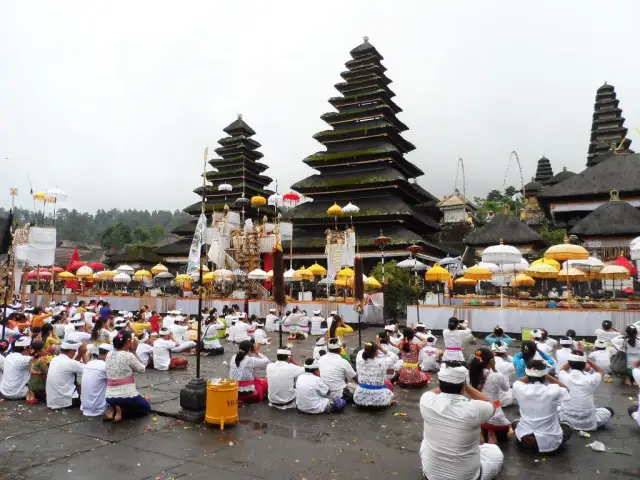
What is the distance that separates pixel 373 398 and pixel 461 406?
3.90 metres

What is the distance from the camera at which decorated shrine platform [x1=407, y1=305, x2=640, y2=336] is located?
1748 cm

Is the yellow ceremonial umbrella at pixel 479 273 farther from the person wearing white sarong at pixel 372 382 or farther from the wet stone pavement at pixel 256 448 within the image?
the person wearing white sarong at pixel 372 382

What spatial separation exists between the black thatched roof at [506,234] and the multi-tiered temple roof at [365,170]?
3588 millimetres

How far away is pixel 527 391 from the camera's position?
6.36 metres

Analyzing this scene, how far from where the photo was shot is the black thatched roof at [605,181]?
30.9 m

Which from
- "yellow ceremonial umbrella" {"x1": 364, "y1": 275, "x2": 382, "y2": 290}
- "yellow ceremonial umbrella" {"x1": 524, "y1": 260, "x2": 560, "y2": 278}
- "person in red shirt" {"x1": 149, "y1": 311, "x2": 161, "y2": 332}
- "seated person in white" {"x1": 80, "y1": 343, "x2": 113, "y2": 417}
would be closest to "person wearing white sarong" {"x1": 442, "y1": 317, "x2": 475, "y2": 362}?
"seated person in white" {"x1": 80, "y1": 343, "x2": 113, "y2": 417}

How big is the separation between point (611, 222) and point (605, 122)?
29948mm

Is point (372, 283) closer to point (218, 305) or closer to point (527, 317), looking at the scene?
point (527, 317)

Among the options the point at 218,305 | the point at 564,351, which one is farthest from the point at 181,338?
the point at 218,305

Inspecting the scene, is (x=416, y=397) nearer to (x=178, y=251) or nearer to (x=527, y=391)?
(x=527, y=391)

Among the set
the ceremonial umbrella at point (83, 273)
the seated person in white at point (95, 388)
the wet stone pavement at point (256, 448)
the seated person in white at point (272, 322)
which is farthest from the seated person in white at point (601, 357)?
the ceremonial umbrella at point (83, 273)

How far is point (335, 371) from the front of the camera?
8773 millimetres

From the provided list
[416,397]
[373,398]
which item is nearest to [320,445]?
[373,398]

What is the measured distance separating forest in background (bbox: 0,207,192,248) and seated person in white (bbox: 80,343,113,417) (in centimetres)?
5235
